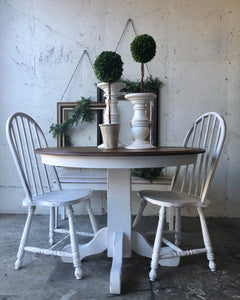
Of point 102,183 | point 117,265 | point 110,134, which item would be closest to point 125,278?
point 117,265

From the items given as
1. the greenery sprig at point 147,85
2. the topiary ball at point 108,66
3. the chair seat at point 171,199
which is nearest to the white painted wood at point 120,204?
the chair seat at point 171,199

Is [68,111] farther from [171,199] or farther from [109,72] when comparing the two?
[171,199]

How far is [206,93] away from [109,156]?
1.83 meters

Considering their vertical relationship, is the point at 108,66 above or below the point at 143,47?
below

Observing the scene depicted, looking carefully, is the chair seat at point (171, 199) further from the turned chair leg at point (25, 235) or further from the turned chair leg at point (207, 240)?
the turned chair leg at point (25, 235)

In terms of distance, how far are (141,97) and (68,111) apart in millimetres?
1407

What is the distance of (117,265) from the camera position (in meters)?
1.37

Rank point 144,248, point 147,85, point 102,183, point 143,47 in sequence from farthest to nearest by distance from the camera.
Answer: point 147,85 < point 102,183 < point 144,248 < point 143,47

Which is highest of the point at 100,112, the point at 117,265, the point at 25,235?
the point at 100,112

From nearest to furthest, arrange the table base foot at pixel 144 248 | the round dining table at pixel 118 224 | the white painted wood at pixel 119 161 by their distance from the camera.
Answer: the white painted wood at pixel 119 161 < the round dining table at pixel 118 224 < the table base foot at pixel 144 248

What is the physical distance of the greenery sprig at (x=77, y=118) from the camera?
258 cm

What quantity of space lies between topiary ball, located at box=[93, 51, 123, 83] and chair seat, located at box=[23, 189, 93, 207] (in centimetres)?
71

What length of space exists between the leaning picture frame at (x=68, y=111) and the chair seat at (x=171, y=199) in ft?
3.97

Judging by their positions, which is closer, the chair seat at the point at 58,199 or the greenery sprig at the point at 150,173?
the chair seat at the point at 58,199
